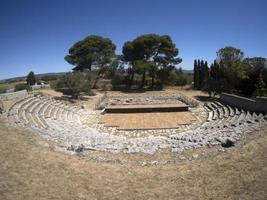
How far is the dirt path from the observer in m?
5.59

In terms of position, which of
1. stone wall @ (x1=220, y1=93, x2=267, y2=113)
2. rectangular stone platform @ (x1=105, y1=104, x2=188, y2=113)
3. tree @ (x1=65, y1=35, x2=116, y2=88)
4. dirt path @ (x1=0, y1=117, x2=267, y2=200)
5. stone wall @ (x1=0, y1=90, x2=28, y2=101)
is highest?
tree @ (x1=65, y1=35, x2=116, y2=88)

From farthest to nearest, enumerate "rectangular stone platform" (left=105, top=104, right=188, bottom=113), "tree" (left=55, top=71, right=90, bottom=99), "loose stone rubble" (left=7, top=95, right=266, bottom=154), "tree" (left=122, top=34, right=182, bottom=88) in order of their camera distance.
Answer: "tree" (left=122, top=34, right=182, bottom=88) < "tree" (left=55, top=71, right=90, bottom=99) < "rectangular stone platform" (left=105, top=104, right=188, bottom=113) < "loose stone rubble" (left=7, top=95, right=266, bottom=154)

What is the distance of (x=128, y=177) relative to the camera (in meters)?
6.66

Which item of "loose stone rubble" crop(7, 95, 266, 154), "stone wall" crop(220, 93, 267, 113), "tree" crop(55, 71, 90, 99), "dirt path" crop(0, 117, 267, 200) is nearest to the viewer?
"dirt path" crop(0, 117, 267, 200)

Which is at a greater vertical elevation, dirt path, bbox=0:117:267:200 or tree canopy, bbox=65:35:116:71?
tree canopy, bbox=65:35:116:71

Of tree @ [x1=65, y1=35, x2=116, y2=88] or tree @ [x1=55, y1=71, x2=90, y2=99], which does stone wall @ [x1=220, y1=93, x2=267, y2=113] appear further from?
tree @ [x1=65, y1=35, x2=116, y2=88]

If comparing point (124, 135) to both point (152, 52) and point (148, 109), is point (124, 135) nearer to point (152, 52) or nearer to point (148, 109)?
point (148, 109)

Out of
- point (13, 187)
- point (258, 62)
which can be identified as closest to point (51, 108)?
point (13, 187)

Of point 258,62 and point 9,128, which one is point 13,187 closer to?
point 9,128

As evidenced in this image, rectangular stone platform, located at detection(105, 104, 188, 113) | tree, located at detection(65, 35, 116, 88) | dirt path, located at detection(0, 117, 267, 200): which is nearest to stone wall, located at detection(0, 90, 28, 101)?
rectangular stone platform, located at detection(105, 104, 188, 113)

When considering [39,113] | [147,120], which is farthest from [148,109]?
[39,113]

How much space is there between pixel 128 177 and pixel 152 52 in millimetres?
27745

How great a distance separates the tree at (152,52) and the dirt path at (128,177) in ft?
80.6

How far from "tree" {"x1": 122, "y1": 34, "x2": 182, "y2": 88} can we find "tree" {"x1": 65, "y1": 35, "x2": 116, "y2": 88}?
3.23 metres
